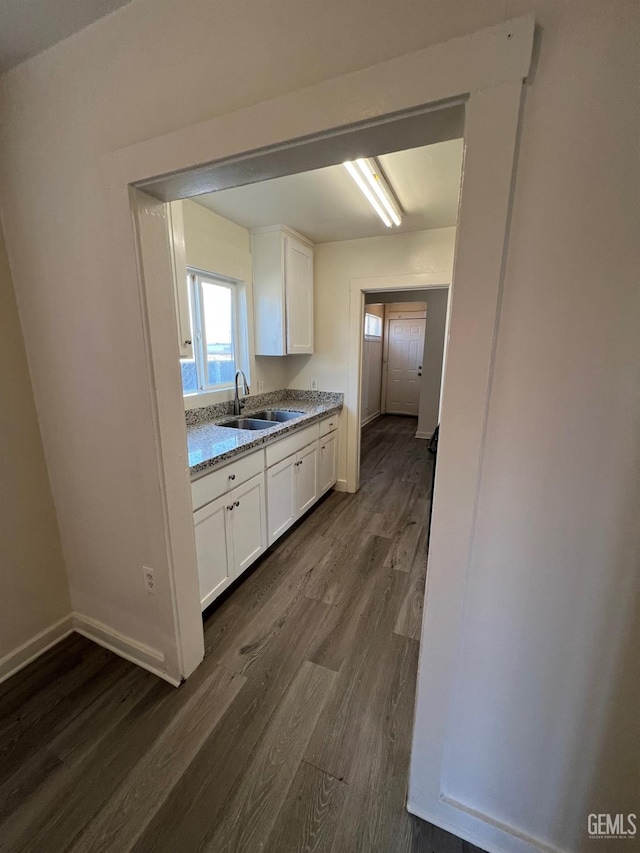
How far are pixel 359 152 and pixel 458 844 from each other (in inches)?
82.7

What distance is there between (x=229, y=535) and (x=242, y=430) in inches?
27.8

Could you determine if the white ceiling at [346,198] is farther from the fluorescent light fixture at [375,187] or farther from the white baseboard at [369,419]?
the white baseboard at [369,419]

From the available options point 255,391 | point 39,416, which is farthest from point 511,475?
point 255,391

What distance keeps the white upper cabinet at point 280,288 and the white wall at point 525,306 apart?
5.87 feet

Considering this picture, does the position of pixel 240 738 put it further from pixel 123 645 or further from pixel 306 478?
pixel 306 478

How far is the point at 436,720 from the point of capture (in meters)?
1.01

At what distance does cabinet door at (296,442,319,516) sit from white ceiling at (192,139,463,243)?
1808 mm

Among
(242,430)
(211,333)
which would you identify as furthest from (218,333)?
(242,430)

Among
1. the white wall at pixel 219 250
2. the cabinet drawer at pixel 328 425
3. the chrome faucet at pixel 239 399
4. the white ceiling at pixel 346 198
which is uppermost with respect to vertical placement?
the white ceiling at pixel 346 198

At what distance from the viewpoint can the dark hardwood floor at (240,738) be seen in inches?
42.2

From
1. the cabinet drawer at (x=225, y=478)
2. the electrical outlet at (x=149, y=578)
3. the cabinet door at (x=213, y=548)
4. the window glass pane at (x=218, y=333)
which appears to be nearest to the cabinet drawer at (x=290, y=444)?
the cabinet drawer at (x=225, y=478)

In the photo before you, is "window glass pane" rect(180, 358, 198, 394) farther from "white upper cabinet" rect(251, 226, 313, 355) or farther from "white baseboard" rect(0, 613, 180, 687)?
"white baseboard" rect(0, 613, 180, 687)

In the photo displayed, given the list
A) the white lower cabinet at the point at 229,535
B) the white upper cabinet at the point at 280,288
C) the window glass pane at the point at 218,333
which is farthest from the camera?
the white upper cabinet at the point at 280,288

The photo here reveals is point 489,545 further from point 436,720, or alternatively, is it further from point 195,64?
point 195,64
